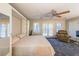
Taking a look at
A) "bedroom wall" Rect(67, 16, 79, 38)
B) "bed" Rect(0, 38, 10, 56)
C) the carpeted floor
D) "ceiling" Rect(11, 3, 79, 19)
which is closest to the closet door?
"bedroom wall" Rect(67, 16, 79, 38)

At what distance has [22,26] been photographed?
228 inches

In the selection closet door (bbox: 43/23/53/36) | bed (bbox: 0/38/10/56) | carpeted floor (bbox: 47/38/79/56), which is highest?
closet door (bbox: 43/23/53/36)

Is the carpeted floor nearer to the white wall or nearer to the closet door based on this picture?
the white wall

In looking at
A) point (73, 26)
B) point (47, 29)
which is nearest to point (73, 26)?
point (73, 26)

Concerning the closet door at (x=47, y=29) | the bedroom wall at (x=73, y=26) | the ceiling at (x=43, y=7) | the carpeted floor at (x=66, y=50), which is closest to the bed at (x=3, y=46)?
the ceiling at (x=43, y=7)

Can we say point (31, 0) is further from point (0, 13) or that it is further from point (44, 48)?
point (44, 48)

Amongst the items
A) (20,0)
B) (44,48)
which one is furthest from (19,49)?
(20,0)

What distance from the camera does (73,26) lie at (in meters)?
7.97

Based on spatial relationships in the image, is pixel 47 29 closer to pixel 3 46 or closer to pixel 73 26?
pixel 73 26

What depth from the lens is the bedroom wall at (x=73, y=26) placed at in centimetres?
744

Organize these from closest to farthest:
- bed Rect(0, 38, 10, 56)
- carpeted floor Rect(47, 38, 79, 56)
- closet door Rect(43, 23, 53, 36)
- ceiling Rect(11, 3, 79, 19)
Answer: bed Rect(0, 38, 10, 56) < ceiling Rect(11, 3, 79, 19) < carpeted floor Rect(47, 38, 79, 56) < closet door Rect(43, 23, 53, 36)

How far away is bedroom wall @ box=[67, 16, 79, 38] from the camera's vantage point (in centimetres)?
744

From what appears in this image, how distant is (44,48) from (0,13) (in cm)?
140

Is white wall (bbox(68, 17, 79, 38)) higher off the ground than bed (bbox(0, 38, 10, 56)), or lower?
higher
